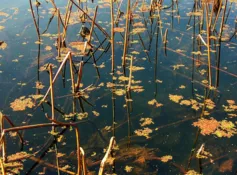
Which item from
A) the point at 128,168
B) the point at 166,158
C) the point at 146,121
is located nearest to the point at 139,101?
the point at 146,121

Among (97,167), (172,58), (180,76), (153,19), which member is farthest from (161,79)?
(153,19)

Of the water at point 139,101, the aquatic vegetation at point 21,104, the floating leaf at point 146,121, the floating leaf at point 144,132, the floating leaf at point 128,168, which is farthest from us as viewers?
the aquatic vegetation at point 21,104

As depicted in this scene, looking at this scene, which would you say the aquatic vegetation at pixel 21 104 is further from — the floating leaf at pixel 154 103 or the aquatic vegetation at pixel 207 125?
the aquatic vegetation at pixel 207 125

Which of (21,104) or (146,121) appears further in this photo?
(21,104)

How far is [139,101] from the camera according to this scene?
3.11m

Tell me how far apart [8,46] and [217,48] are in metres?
3.16

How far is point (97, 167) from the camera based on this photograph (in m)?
2.25

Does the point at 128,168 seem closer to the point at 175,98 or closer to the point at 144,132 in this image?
the point at 144,132

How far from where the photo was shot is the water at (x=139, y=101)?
235 centimetres

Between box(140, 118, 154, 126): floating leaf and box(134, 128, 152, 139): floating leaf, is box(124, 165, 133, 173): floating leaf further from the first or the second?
box(140, 118, 154, 126): floating leaf

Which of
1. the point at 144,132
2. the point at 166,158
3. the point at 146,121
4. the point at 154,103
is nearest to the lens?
the point at 166,158

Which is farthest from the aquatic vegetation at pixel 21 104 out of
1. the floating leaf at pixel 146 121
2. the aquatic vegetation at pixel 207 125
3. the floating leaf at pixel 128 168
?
the aquatic vegetation at pixel 207 125

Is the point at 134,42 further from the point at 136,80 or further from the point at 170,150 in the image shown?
the point at 170,150

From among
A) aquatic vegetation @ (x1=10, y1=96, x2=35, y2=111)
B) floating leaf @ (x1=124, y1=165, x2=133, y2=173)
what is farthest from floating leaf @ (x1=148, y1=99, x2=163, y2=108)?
aquatic vegetation @ (x1=10, y1=96, x2=35, y2=111)
